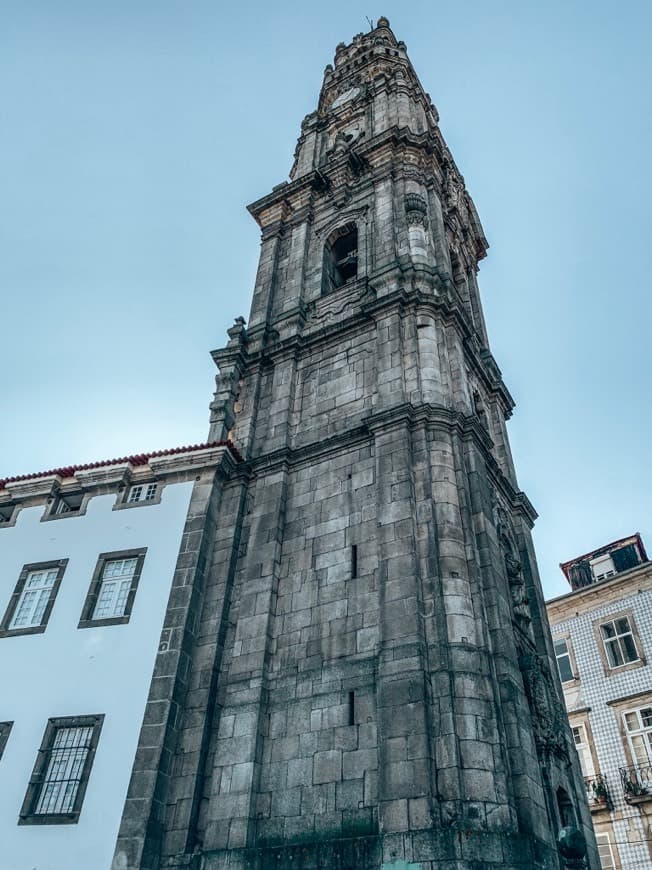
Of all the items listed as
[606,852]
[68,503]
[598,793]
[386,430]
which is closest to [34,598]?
[68,503]

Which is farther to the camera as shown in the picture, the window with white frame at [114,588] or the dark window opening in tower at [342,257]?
the dark window opening in tower at [342,257]

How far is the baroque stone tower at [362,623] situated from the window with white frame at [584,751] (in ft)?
28.9

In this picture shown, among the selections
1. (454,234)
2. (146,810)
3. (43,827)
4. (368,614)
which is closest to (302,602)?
(368,614)

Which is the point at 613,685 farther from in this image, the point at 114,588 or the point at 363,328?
the point at 114,588

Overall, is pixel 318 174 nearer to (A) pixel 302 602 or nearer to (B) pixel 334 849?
(A) pixel 302 602

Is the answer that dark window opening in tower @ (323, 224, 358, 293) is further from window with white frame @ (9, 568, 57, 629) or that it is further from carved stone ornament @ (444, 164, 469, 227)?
window with white frame @ (9, 568, 57, 629)

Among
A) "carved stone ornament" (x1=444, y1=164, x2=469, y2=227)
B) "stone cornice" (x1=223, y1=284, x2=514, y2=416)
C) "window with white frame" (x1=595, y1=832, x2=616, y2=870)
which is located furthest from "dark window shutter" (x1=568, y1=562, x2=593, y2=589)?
"carved stone ornament" (x1=444, y1=164, x2=469, y2=227)

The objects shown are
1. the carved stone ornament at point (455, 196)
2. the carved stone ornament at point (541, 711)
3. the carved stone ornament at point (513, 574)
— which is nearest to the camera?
the carved stone ornament at point (541, 711)

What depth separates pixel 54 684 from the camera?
14.1 m

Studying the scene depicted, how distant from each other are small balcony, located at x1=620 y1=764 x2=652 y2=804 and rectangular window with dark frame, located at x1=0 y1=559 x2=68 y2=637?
17816mm

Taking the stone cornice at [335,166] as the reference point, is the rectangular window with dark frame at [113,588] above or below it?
below

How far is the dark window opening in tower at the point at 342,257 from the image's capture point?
24.0m

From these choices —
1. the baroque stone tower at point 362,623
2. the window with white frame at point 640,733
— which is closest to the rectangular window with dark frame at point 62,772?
the baroque stone tower at point 362,623

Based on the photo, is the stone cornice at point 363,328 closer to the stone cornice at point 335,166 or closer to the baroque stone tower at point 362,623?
the baroque stone tower at point 362,623
